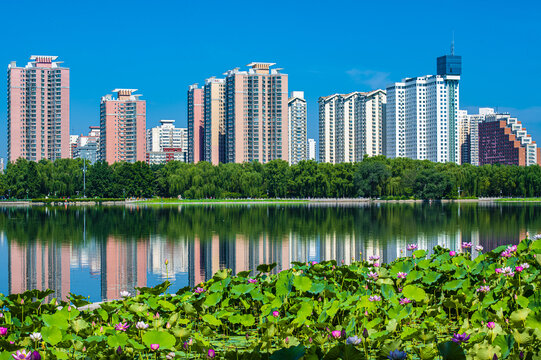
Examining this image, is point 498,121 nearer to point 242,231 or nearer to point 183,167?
point 183,167

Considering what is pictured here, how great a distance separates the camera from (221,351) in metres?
3.87

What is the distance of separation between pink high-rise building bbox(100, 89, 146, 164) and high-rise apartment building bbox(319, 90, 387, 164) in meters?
33.6

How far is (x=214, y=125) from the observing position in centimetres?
8219

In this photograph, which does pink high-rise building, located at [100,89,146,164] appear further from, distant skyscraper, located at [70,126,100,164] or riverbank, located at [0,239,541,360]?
riverbank, located at [0,239,541,360]

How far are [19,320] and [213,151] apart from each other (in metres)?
78.1

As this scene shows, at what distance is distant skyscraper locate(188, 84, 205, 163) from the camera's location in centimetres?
9200

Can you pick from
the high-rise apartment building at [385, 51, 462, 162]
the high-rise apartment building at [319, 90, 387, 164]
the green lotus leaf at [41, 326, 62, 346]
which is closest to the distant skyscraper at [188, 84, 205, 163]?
the high-rise apartment building at [319, 90, 387, 164]

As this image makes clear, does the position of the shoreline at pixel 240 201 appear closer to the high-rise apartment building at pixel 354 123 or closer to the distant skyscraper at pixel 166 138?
the high-rise apartment building at pixel 354 123

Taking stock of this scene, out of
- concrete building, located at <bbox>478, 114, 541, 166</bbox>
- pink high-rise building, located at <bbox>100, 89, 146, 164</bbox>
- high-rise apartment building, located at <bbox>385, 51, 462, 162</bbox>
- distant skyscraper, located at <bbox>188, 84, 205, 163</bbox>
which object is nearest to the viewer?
pink high-rise building, located at <bbox>100, 89, 146, 164</bbox>

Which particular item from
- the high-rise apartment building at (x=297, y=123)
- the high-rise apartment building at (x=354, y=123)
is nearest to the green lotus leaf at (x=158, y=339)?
the high-rise apartment building at (x=354, y=123)

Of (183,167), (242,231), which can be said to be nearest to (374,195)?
(183,167)

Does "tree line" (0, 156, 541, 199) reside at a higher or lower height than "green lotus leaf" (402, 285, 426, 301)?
higher

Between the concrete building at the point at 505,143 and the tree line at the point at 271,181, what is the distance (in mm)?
43301

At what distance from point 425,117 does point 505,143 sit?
19415mm
